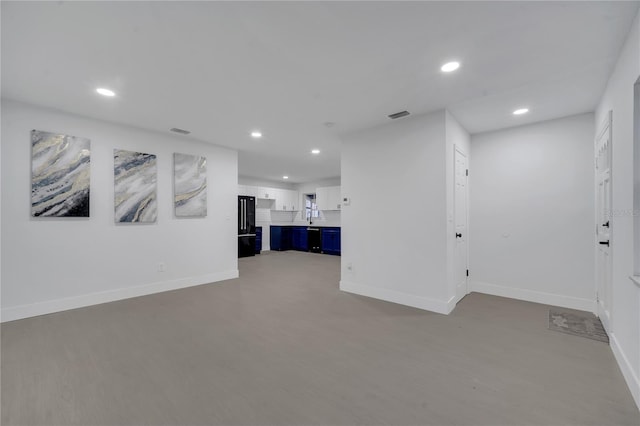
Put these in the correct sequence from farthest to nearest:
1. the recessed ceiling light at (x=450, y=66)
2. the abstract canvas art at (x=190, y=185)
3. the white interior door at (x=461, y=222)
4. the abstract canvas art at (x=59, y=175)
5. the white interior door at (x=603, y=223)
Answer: the abstract canvas art at (x=190, y=185)
the white interior door at (x=461, y=222)
the abstract canvas art at (x=59, y=175)
the white interior door at (x=603, y=223)
the recessed ceiling light at (x=450, y=66)

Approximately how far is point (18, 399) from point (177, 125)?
3.30 meters

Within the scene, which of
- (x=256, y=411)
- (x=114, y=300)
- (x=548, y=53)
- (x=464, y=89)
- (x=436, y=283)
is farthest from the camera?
(x=114, y=300)

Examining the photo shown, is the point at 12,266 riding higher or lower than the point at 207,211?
lower

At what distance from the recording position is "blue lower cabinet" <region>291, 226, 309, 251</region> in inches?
369

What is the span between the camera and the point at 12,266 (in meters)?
3.01

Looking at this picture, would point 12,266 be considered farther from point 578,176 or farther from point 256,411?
point 578,176

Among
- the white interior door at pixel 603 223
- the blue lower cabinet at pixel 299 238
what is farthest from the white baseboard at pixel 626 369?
the blue lower cabinet at pixel 299 238

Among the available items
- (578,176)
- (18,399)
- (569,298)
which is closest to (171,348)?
(18,399)

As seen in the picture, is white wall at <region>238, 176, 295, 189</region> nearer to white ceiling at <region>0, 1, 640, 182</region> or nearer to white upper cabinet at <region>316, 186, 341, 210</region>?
white upper cabinet at <region>316, 186, 341, 210</region>

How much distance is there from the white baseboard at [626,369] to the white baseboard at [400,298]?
137 centimetres

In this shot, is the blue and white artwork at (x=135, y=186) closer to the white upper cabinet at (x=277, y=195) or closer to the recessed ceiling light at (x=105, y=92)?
the recessed ceiling light at (x=105, y=92)

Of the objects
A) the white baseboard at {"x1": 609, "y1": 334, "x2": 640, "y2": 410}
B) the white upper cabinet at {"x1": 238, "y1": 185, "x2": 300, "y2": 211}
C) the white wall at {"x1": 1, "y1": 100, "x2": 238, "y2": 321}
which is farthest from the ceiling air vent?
the white upper cabinet at {"x1": 238, "y1": 185, "x2": 300, "y2": 211}

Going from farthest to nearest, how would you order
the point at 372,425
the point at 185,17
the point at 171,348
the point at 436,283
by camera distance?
the point at 436,283
the point at 171,348
the point at 185,17
the point at 372,425

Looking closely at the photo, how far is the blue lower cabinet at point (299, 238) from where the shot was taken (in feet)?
30.8
